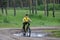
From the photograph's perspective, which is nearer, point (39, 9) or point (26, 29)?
point (26, 29)

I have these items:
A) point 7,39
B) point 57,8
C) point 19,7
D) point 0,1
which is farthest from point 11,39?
point 19,7

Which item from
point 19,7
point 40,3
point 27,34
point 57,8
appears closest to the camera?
point 27,34

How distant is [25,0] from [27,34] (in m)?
83.2

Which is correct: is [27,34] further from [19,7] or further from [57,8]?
[19,7]

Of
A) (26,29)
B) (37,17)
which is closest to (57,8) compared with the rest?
(37,17)

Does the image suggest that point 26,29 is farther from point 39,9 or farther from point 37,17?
point 39,9

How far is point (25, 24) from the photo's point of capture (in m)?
22.1

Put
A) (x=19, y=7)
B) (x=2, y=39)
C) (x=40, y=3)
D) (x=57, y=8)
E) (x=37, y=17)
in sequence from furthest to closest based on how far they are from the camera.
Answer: (x=19, y=7) < (x=40, y=3) < (x=57, y=8) < (x=37, y=17) < (x=2, y=39)

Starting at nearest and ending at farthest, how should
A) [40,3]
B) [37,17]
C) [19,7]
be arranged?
[37,17] → [40,3] → [19,7]

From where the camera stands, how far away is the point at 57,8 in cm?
9038

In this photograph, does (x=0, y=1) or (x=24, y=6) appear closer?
(x=0, y=1)

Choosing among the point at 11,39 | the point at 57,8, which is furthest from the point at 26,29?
the point at 57,8

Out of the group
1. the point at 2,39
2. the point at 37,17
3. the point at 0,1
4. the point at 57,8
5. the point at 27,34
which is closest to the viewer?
the point at 2,39

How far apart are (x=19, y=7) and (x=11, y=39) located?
94.3 meters
